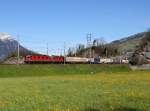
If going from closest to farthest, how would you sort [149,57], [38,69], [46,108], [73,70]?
[46,108] < [38,69] < [73,70] < [149,57]

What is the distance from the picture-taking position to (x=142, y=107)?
15.6 meters

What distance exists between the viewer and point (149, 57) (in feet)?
484

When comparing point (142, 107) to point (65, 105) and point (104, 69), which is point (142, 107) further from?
point (104, 69)

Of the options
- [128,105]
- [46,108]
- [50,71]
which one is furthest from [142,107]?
[50,71]

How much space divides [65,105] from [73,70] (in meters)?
71.9

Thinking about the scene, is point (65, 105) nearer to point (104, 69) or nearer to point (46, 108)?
point (46, 108)

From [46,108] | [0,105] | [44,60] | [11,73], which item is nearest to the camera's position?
[46,108]

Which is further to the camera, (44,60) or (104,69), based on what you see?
(44,60)

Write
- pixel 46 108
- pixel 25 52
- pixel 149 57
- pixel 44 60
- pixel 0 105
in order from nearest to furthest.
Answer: pixel 46 108, pixel 0 105, pixel 44 60, pixel 149 57, pixel 25 52

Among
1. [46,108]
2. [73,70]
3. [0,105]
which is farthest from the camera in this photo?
[73,70]

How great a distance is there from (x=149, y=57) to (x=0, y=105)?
134 meters

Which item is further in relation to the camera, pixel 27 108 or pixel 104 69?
pixel 104 69

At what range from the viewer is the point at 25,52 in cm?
17800

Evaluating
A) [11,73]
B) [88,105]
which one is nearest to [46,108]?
[88,105]
